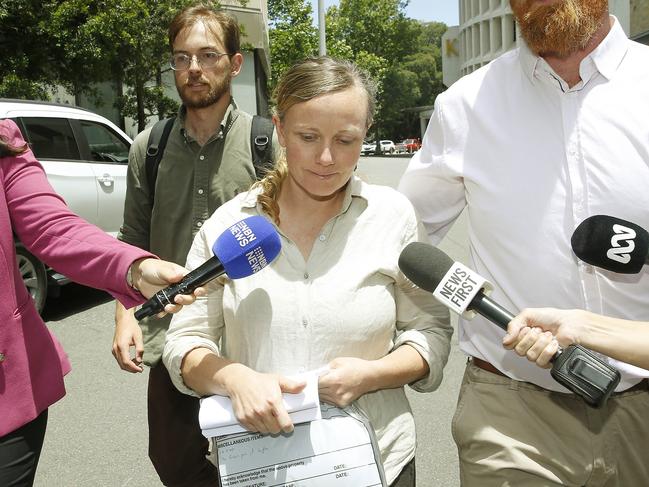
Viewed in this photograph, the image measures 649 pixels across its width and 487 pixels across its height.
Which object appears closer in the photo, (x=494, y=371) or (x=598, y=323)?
(x=598, y=323)

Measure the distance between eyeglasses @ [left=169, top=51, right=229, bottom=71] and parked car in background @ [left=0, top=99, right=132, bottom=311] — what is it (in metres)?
4.36

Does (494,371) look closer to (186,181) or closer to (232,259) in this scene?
(232,259)

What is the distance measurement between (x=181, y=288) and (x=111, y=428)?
326cm

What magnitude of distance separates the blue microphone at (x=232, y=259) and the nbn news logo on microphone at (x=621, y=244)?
2.79 feet

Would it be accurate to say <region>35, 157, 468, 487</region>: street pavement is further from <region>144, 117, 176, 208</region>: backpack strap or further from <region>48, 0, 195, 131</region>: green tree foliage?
<region>48, 0, 195, 131</region>: green tree foliage

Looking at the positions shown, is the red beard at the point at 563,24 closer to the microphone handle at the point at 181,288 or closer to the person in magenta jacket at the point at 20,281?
the microphone handle at the point at 181,288

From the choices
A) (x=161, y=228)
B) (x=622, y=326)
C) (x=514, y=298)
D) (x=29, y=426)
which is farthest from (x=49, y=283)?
(x=622, y=326)

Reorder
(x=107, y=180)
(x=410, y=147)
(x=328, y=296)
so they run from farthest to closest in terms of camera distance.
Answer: (x=410, y=147)
(x=107, y=180)
(x=328, y=296)

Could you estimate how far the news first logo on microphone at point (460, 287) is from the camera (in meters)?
1.72

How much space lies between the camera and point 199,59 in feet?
9.88

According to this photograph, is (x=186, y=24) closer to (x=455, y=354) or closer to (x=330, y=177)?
(x=330, y=177)

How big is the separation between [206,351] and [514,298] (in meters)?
0.95

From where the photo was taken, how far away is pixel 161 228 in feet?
9.84

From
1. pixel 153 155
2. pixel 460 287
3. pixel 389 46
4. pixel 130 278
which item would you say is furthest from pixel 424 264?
pixel 389 46
